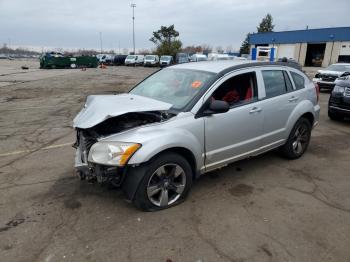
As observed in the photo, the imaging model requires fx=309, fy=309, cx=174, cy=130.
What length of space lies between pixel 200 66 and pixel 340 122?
5891mm

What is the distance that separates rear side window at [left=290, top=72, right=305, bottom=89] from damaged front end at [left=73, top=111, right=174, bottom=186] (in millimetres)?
2719

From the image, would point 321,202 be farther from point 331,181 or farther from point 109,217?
point 109,217

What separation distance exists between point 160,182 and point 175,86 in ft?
4.80

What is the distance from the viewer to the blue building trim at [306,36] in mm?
45906

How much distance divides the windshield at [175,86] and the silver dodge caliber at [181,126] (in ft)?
0.06

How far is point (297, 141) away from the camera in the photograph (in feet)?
17.7

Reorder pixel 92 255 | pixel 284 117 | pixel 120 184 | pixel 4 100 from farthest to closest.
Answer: pixel 4 100 < pixel 284 117 < pixel 120 184 < pixel 92 255

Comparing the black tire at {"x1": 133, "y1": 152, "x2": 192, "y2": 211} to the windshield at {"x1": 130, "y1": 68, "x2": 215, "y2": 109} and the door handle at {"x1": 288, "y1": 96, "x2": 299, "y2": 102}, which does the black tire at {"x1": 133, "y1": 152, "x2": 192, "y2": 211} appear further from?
the door handle at {"x1": 288, "y1": 96, "x2": 299, "y2": 102}

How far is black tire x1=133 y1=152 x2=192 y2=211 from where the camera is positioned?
3381mm

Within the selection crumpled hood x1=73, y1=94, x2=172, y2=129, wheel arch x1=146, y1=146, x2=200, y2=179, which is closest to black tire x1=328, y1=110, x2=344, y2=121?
wheel arch x1=146, y1=146, x2=200, y2=179

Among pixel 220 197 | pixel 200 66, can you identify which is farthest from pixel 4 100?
pixel 220 197

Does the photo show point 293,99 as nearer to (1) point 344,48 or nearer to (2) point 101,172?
(2) point 101,172

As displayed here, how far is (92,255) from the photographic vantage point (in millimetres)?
2875

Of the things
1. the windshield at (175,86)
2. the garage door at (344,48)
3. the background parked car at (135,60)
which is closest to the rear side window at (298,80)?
the windshield at (175,86)
